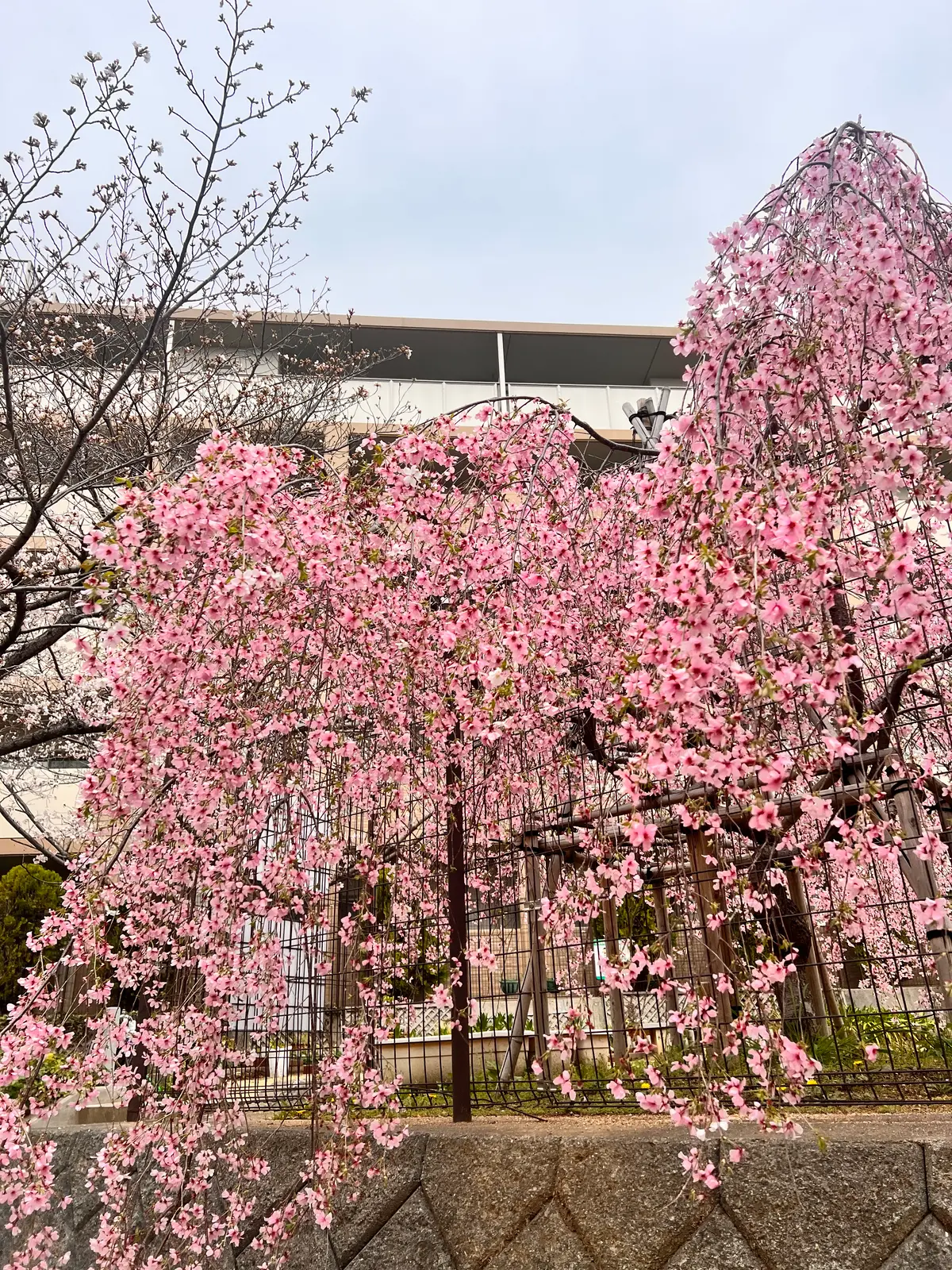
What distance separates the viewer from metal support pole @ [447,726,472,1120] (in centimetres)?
362

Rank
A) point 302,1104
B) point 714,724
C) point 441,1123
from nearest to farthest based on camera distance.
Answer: point 714,724
point 441,1123
point 302,1104

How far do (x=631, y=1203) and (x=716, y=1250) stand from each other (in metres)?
0.30

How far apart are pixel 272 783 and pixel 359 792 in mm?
558

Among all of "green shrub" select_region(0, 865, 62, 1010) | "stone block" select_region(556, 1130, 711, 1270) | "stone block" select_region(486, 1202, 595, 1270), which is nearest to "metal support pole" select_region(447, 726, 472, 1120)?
"stone block" select_region(486, 1202, 595, 1270)

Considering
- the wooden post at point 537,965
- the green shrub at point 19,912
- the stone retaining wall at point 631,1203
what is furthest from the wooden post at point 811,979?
the green shrub at point 19,912

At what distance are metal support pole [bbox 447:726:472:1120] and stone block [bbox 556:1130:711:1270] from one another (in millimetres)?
753

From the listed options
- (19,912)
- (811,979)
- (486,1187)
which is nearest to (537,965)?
(486,1187)

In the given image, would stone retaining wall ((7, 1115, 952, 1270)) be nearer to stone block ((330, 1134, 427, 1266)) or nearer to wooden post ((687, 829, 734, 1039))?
stone block ((330, 1134, 427, 1266))

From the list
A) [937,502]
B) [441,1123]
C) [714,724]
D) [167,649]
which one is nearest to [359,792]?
[167,649]

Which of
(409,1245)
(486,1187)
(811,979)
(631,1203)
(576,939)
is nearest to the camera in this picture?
(631,1203)

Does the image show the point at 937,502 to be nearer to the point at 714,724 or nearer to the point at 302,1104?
the point at 714,724

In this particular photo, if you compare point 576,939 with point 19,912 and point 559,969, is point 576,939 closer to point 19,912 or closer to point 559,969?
point 559,969

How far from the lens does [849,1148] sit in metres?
2.42

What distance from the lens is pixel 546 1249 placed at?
2.90m
